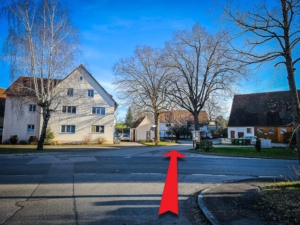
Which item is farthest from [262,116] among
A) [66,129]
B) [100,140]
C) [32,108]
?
[32,108]

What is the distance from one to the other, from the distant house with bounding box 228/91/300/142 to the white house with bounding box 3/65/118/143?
28332 mm

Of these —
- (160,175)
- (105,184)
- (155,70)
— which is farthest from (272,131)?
(105,184)

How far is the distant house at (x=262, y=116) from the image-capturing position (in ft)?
133

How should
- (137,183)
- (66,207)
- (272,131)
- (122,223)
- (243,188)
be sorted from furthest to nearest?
1. (272,131)
2. (137,183)
3. (243,188)
4. (66,207)
5. (122,223)

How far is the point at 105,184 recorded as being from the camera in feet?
25.5

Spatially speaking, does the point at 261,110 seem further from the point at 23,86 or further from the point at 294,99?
the point at 23,86

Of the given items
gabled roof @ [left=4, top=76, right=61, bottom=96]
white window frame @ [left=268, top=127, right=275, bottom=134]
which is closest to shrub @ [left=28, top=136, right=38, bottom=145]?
gabled roof @ [left=4, top=76, right=61, bottom=96]

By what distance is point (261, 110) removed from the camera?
44031mm

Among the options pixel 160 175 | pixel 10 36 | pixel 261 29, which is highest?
pixel 10 36

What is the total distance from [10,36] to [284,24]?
20.3m

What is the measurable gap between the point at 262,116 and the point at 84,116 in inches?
1386

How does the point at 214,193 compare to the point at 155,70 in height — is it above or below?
below

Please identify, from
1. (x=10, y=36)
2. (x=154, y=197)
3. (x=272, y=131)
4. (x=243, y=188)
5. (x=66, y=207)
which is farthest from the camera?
(x=272, y=131)

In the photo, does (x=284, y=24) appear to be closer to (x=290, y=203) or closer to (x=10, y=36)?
(x=290, y=203)
